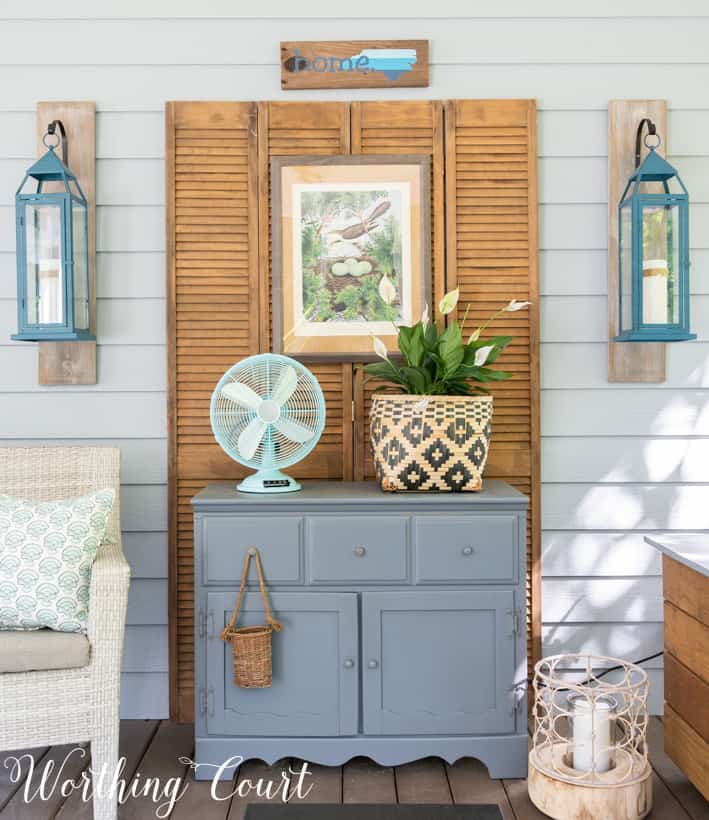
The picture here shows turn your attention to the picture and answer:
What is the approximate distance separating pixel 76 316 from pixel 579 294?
5.69 feet

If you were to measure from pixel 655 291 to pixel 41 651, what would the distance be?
2.14 metres

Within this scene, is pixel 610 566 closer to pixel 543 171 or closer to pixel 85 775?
pixel 543 171

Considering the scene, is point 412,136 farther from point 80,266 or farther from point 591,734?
point 591,734

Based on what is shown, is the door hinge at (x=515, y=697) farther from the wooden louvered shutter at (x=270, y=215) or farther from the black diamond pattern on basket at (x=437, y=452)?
the wooden louvered shutter at (x=270, y=215)

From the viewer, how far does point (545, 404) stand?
2.95 metres

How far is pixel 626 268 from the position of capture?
2818 mm

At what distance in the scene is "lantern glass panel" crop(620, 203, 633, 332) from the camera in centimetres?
279

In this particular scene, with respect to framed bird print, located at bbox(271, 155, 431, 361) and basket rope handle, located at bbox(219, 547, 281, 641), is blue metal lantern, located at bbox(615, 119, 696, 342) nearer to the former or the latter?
framed bird print, located at bbox(271, 155, 431, 361)

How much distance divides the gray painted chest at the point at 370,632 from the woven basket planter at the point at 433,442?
103 millimetres

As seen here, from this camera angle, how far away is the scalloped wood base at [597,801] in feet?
7.13

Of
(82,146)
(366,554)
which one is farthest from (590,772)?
(82,146)

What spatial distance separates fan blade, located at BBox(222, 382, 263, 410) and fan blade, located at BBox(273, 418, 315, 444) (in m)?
0.09

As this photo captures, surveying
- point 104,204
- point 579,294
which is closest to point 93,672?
point 104,204

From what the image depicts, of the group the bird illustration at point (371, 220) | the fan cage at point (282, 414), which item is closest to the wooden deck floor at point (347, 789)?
the fan cage at point (282, 414)
